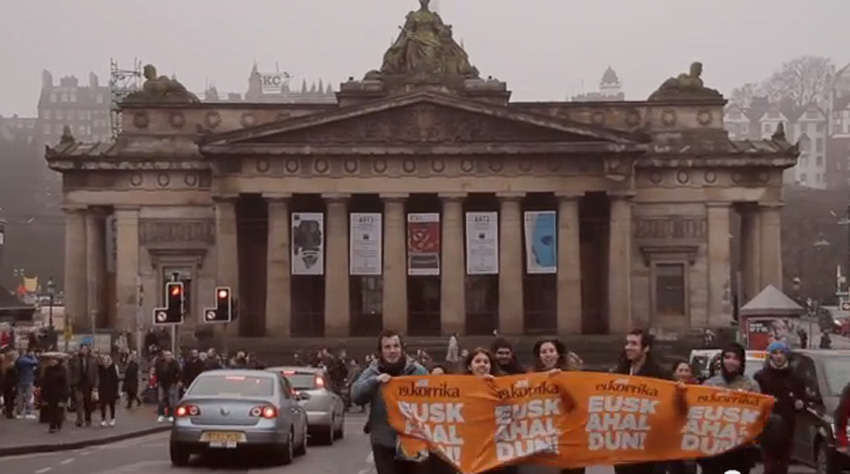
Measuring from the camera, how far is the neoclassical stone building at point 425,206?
246 ft

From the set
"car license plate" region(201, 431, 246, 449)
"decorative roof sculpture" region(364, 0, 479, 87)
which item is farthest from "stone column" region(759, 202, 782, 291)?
"car license plate" region(201, 431, 246, 449)

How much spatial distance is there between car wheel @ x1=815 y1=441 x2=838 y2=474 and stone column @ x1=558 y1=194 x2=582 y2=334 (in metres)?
51.1

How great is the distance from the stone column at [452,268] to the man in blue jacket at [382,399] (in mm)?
58639

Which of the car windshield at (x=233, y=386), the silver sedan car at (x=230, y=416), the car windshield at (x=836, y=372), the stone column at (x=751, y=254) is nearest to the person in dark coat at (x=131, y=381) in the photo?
the silver sedan car at (x=230, y=416)

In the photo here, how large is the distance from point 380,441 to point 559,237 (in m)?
59.8

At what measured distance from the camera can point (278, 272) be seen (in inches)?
2980

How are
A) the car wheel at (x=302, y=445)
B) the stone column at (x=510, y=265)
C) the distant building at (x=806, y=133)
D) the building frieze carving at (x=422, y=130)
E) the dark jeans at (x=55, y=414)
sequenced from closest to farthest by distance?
1. the car wheel at (x=302, y=445)
2. the dark jeans at (x=55, y=414)
3. the building frieze carving at (x=422, y=130)
4. the stone column at (x=510, y=265)
5. the distant building at (x=806, y=133)

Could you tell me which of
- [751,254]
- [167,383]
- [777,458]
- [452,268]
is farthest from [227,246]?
[777,458]

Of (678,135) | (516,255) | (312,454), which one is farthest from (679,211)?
(312,454)

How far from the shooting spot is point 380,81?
81.4m

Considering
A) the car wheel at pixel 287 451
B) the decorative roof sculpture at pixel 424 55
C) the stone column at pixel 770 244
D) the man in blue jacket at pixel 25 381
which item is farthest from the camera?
the decorative roof sculpture at pixel 424 55

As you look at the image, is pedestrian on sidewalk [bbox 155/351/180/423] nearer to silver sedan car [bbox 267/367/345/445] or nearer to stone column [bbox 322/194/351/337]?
silver sedan car [bbox 267/367/345/445]

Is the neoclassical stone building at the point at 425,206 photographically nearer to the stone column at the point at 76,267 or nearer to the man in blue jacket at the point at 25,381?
the stone column at the point at 76,267

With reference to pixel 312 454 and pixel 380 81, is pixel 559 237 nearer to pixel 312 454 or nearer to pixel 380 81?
pixel 380 81
